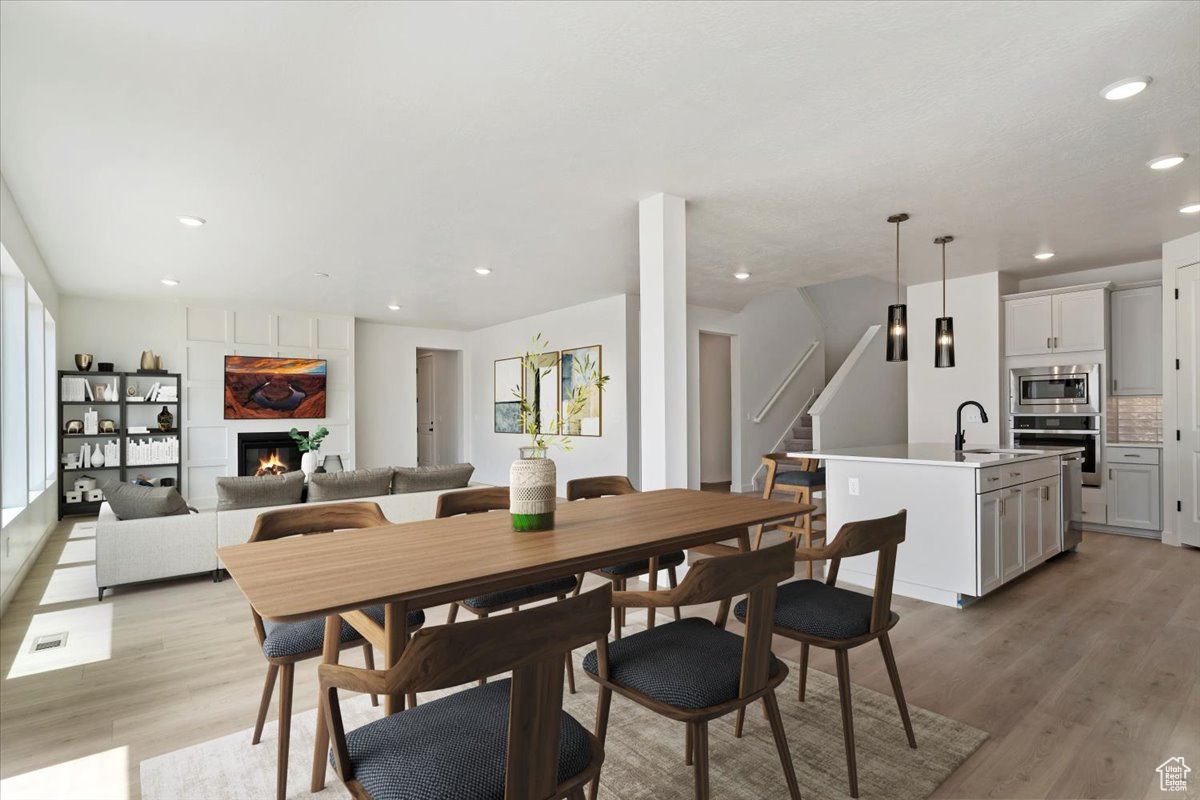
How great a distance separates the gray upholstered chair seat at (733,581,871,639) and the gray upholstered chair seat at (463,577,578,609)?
77 centimetres

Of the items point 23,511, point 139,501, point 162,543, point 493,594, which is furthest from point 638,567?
point 23,511

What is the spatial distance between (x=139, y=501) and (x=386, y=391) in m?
5.25

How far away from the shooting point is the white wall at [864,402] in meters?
7.38

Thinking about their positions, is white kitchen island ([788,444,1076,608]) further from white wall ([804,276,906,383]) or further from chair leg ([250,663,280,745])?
white wall ([804,276,906,383])

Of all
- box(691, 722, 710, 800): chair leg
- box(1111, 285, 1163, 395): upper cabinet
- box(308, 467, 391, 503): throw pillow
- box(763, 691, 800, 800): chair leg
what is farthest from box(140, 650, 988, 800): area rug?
box(1111, 285, 1163, 395): upper cabinet

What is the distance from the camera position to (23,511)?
4.27 metres

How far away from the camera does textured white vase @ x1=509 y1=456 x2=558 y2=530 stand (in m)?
1.91

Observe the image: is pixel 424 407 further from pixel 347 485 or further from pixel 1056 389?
pixel 1056 389

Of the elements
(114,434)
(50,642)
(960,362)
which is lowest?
(50,642)

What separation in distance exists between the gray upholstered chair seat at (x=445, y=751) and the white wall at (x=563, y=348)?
5.67 metres

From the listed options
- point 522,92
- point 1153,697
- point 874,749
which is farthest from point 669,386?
point 1153,697

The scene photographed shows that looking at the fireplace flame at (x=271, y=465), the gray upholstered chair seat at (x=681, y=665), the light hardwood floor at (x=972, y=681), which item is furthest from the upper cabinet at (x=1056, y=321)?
the fireplace flame at (x=271, y=465)

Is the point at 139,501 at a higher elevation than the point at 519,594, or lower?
higher

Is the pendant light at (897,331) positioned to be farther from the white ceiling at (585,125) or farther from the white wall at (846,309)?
the white wall at (846,309)
